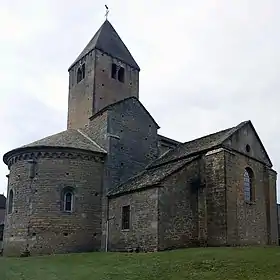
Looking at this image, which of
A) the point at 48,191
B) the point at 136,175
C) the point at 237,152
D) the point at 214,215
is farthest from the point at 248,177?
the point at 48,191

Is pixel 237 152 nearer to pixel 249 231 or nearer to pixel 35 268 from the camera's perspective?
pixel 249 231

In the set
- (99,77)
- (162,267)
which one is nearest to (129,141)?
(99,77)

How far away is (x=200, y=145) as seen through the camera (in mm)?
28406

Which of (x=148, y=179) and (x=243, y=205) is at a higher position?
(x=148, y=179)

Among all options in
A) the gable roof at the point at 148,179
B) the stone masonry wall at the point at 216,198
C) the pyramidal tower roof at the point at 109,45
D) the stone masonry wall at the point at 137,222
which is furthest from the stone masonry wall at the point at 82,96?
the stone masonry wall at the point at 216,198

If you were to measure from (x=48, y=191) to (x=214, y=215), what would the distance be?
10.6 meters

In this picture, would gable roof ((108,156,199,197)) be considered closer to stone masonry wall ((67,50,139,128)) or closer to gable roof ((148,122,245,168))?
A: gable roof ((148,122,245,168))

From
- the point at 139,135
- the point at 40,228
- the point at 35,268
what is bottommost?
the point at 35,268

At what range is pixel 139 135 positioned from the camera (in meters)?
32.6

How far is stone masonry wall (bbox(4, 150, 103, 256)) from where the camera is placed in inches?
1046

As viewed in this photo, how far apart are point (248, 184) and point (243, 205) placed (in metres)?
2.00

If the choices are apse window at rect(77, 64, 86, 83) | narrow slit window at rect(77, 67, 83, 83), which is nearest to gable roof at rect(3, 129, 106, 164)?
apse window at rect(77, 64, 86, 83)

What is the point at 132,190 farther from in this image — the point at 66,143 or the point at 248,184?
the point at 248,184

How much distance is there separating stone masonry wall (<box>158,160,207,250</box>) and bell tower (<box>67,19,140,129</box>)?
11329 millimetres
